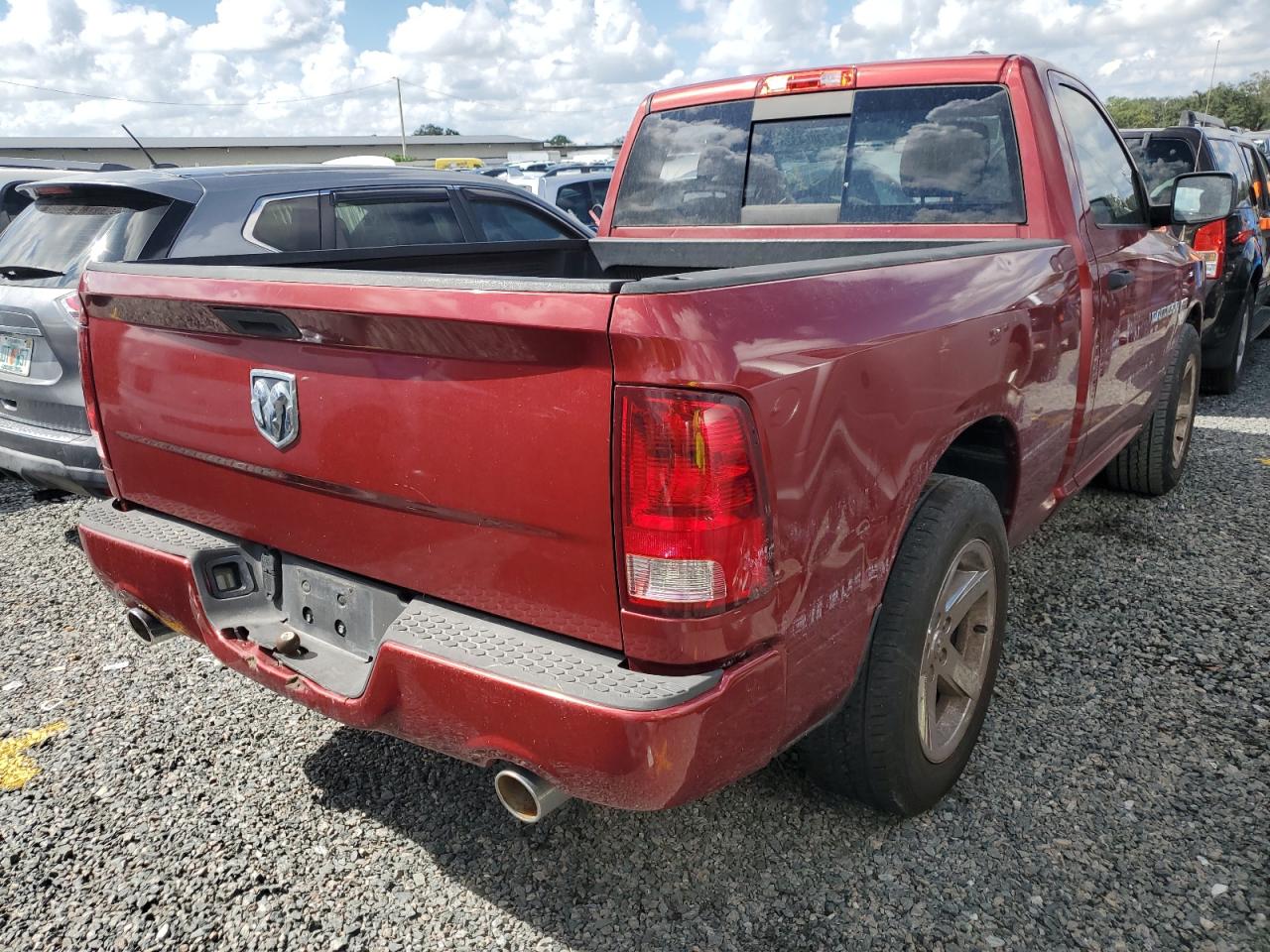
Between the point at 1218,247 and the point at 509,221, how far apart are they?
15.9 feet

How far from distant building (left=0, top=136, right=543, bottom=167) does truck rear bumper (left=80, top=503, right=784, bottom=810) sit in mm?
51698

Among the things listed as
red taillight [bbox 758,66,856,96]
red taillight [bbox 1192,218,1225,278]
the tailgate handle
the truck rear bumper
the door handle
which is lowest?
the truck rear bumper

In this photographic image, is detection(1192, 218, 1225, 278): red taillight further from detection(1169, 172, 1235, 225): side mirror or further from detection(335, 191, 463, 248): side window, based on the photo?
detection(335, 191, 463, 248): side window

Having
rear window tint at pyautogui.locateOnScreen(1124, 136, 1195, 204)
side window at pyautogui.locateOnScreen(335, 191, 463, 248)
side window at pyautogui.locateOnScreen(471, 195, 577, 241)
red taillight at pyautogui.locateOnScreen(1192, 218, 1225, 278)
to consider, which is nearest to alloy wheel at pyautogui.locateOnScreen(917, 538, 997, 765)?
side window at pyautogui.locateOnScreen(335, 191, 463, 248)

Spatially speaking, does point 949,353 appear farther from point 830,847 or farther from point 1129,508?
point 1129,508

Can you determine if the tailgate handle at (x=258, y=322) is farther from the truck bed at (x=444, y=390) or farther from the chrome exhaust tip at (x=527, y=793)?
the chrome exhaust tip at (x=527, y=793)

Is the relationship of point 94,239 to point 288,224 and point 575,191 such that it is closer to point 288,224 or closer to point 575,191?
point 288,224

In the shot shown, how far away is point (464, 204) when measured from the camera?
5734 millimetres

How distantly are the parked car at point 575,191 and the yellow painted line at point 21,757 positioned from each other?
11615mm

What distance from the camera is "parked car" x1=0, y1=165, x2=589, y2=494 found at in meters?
4.17

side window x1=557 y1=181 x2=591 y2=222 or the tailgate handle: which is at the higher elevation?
the tailgate handle

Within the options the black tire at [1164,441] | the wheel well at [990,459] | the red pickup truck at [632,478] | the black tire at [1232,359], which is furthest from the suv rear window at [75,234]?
the black tire at [1232,359]

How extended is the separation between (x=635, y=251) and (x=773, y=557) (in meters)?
2.42

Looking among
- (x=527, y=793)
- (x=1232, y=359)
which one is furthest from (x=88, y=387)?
(x=1232, y=359)
